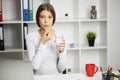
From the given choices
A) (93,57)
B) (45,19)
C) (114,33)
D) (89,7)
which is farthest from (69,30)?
(45,19)

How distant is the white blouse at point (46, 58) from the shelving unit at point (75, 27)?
2.93 ft

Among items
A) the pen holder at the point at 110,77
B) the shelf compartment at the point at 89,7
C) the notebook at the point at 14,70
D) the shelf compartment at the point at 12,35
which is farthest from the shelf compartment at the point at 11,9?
the notebook at the point at 14,70

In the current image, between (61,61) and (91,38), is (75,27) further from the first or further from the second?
(61,61)

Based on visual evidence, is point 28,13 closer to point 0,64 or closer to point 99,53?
point 99,53

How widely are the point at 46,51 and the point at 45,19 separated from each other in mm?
360

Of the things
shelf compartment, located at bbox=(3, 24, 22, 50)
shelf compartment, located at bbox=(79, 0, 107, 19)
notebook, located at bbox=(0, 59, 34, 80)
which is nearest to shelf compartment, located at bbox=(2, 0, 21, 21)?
shelf compartment, located at bbox=(3, 24, 22, 50)

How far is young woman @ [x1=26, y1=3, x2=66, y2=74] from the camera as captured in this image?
2.15 metres

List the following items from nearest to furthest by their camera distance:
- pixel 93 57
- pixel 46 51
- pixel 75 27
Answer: pixel 46 51 → pixel 75 27 → pixel 93 57

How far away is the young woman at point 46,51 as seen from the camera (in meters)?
2.15

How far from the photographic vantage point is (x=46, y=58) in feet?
7.25

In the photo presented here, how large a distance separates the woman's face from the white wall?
1215 mm

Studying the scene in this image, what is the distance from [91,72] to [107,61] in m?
1.57

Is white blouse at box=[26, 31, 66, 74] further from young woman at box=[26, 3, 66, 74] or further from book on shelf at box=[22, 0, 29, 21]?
book on shelf at box=[22, 0, 29, 21]

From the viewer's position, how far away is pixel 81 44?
3.33 metres
